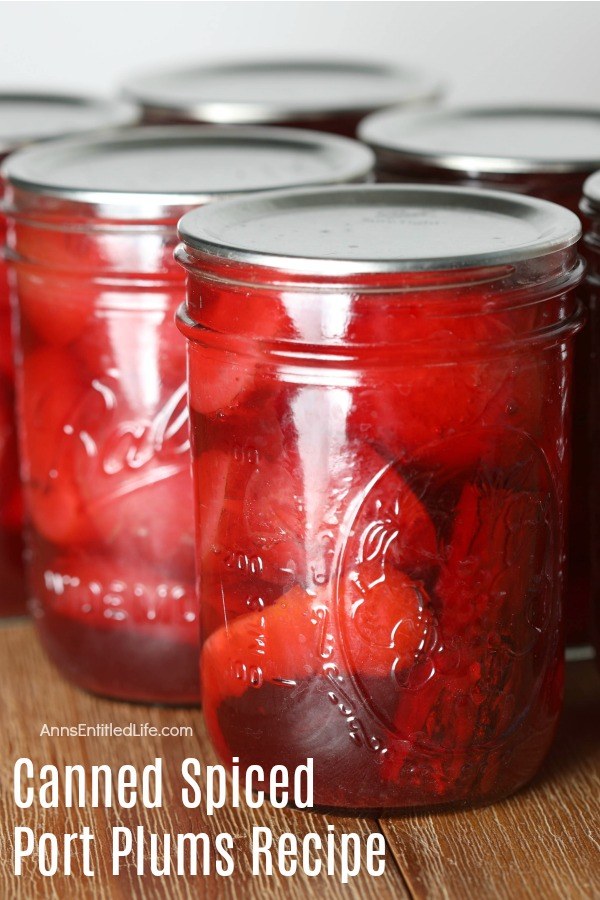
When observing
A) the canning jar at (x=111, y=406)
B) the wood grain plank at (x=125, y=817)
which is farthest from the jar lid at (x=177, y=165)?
the wood grain plank at (x=125, y=817)

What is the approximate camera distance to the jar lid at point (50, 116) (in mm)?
1003

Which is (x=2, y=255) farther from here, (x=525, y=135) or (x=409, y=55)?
(x=409, y=55)

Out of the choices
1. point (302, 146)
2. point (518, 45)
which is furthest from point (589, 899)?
point (518, 45)

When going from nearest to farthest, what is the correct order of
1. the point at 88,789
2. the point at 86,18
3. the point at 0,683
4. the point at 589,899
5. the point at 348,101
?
the point at 589,899 < the point at 88,789 < the point at 0,683 < the point at 348,101 < the point at 86,18

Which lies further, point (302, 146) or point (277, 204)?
point (302, 146)

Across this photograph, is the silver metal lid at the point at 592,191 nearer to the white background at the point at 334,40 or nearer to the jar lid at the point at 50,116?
the jar lid at the point at 50,116

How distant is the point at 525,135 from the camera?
1005mm

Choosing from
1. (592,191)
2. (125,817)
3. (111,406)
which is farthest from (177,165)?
(125,817)

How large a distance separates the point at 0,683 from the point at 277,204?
39cm

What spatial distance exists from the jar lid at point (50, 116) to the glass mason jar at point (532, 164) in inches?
9.3

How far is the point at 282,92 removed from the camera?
121 cm

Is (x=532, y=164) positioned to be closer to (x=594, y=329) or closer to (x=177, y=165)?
(x=594, y=329)

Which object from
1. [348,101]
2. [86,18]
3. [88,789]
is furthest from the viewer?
[86,18]

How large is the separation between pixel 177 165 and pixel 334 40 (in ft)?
1.77
